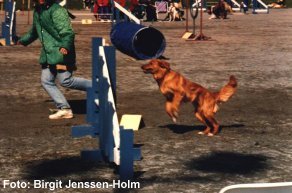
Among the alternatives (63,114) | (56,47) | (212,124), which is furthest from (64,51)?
(212,124)

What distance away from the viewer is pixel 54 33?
8.79 m

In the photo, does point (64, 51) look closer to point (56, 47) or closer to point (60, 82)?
point (56, 47)

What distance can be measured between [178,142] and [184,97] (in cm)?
56

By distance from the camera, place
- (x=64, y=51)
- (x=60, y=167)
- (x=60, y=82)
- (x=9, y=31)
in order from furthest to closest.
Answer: (x=9, y=31)
(x=60, y=82)
(x=64, y=51)
(x=60, y=167)

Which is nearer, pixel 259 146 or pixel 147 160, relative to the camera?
pixel 147 160

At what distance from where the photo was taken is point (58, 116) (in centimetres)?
921

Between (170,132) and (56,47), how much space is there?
1883 mm

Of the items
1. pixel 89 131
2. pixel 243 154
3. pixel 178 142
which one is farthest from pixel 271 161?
pixel 89 131

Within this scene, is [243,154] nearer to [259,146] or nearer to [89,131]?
[259,146]

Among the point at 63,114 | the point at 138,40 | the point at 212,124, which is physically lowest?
the point at 138,40

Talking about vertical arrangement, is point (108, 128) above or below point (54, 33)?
below

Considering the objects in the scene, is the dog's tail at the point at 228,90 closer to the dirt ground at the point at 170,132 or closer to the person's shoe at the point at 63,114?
the dirt ground at the point at 170,132

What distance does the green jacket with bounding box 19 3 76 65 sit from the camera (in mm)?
8586

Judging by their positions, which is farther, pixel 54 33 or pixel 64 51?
pixel 54 33
